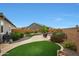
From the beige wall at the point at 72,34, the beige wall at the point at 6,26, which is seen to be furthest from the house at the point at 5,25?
the beige wall at the point at 72,34

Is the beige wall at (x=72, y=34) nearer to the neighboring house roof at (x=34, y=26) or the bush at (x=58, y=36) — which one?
the bush at (x=58, y=36)

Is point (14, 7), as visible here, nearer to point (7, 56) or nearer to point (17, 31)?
point (17, 31)

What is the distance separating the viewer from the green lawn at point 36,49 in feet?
14.9

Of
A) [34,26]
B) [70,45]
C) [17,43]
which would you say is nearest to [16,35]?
[17,43]

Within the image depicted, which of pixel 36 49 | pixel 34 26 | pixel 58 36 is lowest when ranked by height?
pixel 36 49

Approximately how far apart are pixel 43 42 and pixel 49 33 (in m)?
0.13

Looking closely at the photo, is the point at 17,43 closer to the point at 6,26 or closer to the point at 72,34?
the point at 6,26

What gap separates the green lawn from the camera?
4.54 metres

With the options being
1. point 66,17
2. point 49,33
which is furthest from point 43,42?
point 66,17

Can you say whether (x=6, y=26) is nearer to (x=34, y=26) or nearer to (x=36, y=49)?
(x=34, y=26)

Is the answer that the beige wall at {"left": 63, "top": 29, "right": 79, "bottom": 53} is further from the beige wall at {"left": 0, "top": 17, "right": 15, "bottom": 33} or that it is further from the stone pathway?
the beige wall at {"left": 0, "top": 17, "right": 15, "bottom": 33}

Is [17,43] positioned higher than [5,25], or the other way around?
[5,25]

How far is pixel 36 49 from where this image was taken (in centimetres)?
456

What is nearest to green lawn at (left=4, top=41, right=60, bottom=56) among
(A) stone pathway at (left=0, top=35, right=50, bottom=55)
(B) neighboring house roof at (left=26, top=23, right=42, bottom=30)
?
(A) stone pathway at (left=0, top=35, right=50, bottom=55)
